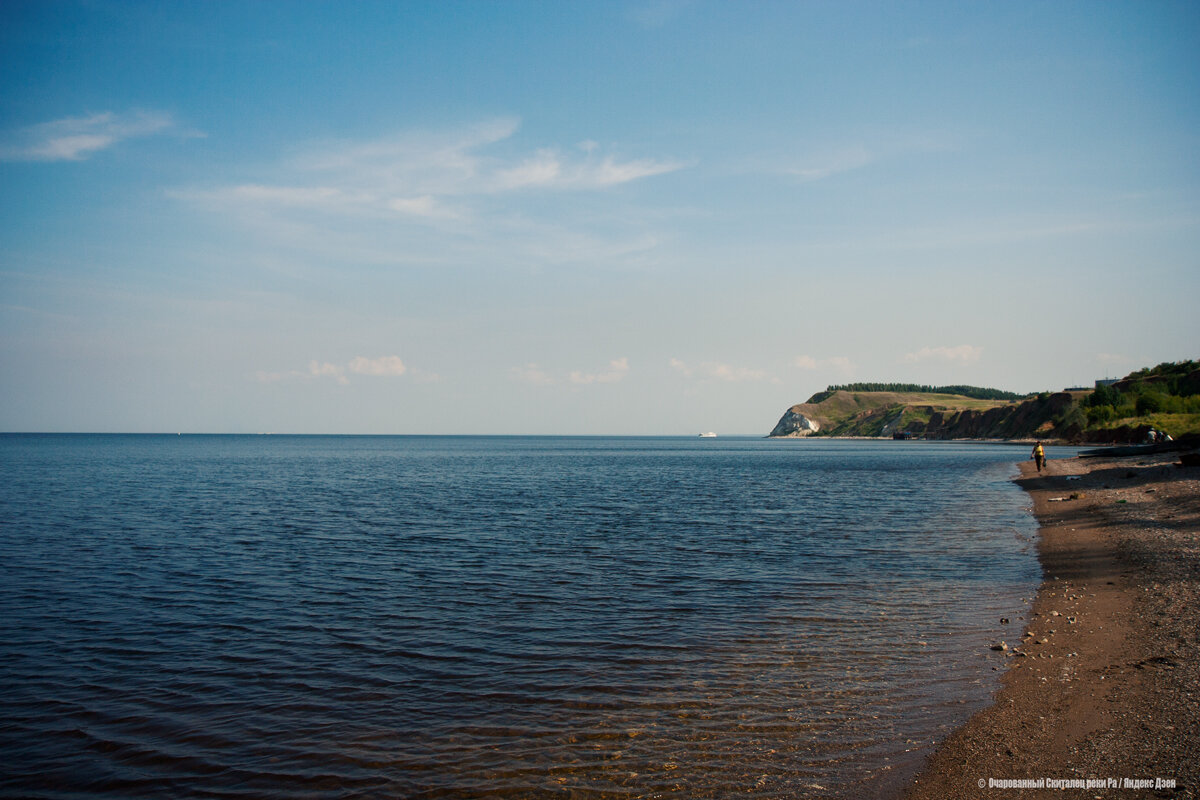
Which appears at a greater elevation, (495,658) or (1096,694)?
(1096,694)

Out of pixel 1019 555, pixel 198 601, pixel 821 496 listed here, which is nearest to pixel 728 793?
pixel 198 601

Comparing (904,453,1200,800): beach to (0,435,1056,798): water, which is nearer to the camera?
(904,453,1200,800): beach

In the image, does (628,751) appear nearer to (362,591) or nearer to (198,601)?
(362,591)

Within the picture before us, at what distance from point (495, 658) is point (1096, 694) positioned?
32.2ft

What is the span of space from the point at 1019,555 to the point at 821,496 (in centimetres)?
2453

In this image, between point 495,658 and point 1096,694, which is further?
point 495,658

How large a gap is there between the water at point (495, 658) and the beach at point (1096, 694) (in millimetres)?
531

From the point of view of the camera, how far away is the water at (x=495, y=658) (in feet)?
28.1

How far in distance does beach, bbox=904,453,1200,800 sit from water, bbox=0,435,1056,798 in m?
0.53

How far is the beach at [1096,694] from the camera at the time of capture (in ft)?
25.2

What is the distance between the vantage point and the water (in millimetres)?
8570

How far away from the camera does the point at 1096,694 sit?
32.6 feet

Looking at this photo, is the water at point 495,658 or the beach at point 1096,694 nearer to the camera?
the beach at point 1096,694

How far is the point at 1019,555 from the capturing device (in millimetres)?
22500
